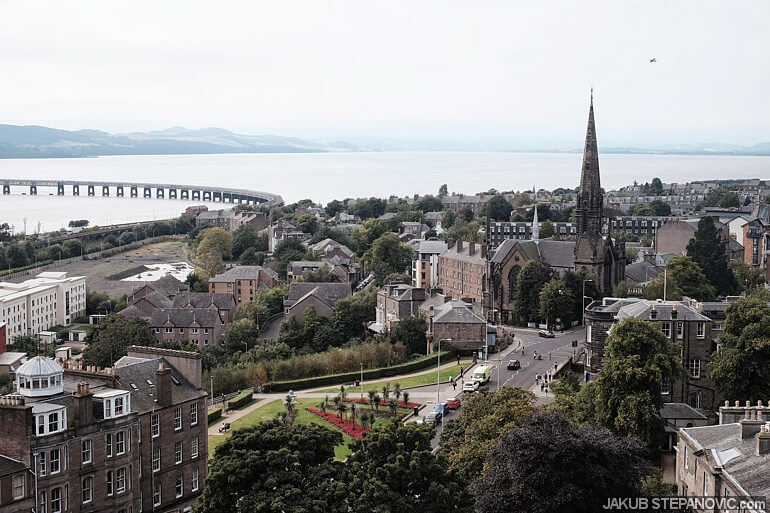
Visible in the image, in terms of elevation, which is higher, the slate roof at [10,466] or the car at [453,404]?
the slate roof at [10,466]

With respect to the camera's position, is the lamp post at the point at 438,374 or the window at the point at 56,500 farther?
the lamp post at the point at 438,374

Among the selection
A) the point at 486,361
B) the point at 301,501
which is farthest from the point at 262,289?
the point at 301,501

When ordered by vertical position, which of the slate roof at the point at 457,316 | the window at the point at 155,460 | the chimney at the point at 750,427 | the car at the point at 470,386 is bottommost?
the car at the point at 470,386

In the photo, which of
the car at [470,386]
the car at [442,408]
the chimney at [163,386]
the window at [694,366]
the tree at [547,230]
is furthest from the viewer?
the tree at [547,230]

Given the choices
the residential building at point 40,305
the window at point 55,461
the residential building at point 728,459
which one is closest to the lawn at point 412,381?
the residential building at point 728,459

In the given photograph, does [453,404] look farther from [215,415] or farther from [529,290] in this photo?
[529,290]

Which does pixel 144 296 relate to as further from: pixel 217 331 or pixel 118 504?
pixel 118 504

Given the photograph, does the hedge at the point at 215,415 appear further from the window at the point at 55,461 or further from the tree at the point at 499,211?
the tree at the point at 499,211

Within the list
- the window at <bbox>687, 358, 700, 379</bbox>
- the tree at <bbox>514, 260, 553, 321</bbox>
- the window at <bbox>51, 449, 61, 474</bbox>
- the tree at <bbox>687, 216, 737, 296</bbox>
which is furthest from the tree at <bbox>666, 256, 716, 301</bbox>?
the window at <bbox>51, 449, 61, 474</bbox>
